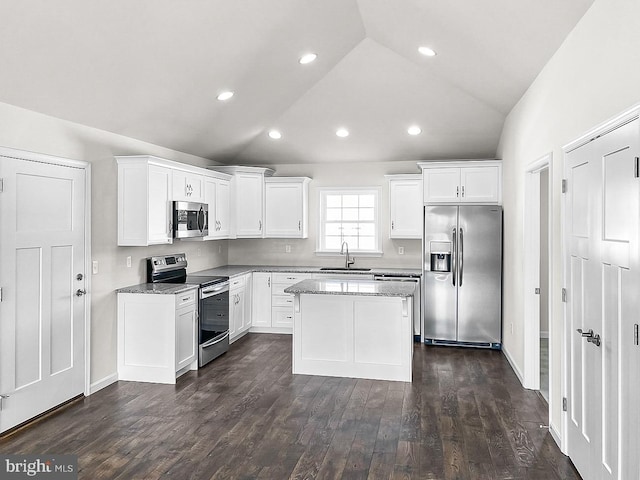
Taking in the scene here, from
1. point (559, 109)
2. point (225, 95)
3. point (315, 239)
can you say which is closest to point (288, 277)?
point (315, 239)

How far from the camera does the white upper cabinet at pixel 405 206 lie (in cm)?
690

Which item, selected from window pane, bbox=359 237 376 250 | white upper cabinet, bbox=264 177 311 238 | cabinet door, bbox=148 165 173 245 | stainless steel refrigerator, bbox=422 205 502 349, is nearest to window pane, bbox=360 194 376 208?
window pane, bbox=359 237 376 250

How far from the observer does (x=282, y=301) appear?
6941 mm

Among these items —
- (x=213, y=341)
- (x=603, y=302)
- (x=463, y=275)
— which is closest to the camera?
(x=603, y=302)

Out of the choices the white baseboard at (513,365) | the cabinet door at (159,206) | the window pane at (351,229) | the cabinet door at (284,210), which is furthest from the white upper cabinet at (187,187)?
the white baseboard at (513,365)

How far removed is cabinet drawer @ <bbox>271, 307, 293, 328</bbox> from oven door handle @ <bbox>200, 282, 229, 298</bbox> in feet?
3.67

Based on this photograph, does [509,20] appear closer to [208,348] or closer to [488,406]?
[488,406]

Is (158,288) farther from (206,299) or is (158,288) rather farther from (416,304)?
(416,304)

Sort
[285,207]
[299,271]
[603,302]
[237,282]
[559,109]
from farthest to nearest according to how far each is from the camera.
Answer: [285,207]
[299,271]
[237,282]
[559,109]
[603,302]

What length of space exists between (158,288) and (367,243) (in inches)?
138

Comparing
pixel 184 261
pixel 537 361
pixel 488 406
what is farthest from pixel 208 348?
pixel 537 361

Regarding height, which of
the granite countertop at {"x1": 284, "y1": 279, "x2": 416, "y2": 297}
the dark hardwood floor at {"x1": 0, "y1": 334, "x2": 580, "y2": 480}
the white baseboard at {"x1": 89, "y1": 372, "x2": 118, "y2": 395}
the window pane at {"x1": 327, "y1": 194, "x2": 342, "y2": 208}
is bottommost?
the dark hardwood floor at {"x1": 0, "y1": 334, "x2": 580, "y2": 480}

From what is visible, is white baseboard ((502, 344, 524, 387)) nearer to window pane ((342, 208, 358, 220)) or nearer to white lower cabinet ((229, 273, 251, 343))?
window pane ((342, 208, 358, 220))

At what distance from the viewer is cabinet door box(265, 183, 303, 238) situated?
7309mm
